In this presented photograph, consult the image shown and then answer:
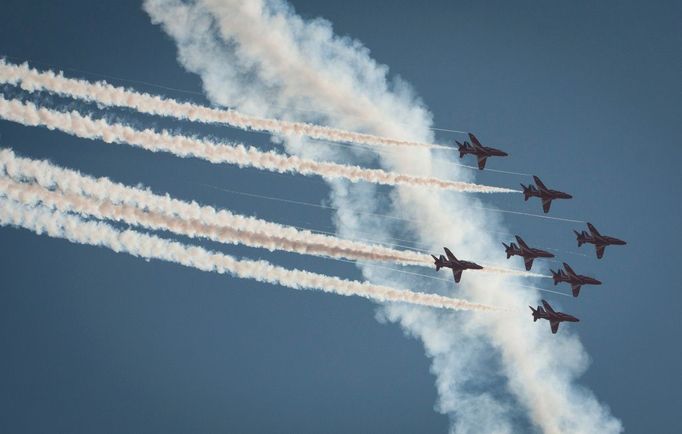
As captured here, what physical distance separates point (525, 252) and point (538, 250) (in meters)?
0.73

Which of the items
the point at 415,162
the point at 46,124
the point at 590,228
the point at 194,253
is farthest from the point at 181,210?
the point at 590,228

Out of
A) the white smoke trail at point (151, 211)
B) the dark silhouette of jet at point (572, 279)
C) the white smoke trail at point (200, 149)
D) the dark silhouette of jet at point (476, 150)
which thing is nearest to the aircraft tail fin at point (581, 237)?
the dark silhouette of jet at point (572, 279)

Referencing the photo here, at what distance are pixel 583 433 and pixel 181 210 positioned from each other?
25634 mm

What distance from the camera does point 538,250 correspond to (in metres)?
61.4

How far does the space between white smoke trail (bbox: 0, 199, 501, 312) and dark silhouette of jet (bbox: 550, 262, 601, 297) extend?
9001mm

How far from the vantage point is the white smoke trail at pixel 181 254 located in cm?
4869

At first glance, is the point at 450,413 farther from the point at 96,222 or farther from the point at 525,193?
the point at 96,222

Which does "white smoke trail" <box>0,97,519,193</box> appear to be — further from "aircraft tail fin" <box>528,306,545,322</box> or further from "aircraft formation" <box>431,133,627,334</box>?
"aircraft tail fin" <box>528,306,545,322</box>

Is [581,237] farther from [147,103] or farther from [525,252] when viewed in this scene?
[147,103]

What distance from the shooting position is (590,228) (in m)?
62.1

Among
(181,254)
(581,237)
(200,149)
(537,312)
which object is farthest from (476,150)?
(181,254)

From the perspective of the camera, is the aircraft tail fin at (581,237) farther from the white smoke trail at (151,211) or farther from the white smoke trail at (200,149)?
the white smoke trail at (151,211)

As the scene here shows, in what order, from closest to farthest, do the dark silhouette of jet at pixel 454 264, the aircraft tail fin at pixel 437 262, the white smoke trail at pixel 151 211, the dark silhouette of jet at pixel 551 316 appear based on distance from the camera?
the white smoke trail at pixel 151 211, the aircraft tail fin at pixel 437 262, the dark silhouette of jet at pixel 454 264, the dark silhouette of jet at pixel 551 316

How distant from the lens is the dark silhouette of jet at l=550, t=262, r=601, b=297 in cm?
6281
